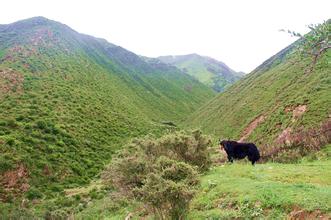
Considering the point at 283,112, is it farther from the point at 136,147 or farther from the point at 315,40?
the point at 315,40

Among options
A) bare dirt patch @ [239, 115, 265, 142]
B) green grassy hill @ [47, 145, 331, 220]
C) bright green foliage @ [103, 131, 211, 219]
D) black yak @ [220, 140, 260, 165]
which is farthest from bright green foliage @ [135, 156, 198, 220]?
bare dirt patch @ [239, 115, 265, 142]

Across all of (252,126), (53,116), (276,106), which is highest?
(276,106)

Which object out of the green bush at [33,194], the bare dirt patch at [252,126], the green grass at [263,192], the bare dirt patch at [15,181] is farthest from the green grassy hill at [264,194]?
A: the bare dirt patch at [252,126]

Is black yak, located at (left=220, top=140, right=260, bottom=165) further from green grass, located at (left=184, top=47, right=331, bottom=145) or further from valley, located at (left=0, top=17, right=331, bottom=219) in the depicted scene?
green grass, located at (left=184, top=47, right=331, bottom=145)

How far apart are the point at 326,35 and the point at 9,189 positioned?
950 inches

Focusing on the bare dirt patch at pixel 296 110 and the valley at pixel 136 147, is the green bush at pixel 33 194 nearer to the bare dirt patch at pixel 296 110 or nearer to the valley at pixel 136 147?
the valley at pixel 136 147

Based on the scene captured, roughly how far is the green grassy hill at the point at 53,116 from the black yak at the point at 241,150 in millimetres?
15257

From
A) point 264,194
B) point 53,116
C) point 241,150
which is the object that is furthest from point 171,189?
point 53,116

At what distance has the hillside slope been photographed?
28.6 m

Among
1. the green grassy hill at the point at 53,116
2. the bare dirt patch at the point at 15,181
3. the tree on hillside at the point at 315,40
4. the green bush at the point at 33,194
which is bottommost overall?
the green bush at the point at 33,194

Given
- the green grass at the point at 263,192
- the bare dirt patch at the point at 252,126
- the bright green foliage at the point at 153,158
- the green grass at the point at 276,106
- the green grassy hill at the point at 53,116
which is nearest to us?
the green grass at the point at 263,192

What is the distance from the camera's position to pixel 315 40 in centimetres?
1019

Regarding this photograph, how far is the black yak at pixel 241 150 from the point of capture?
18000mm

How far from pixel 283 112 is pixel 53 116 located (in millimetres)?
23371
